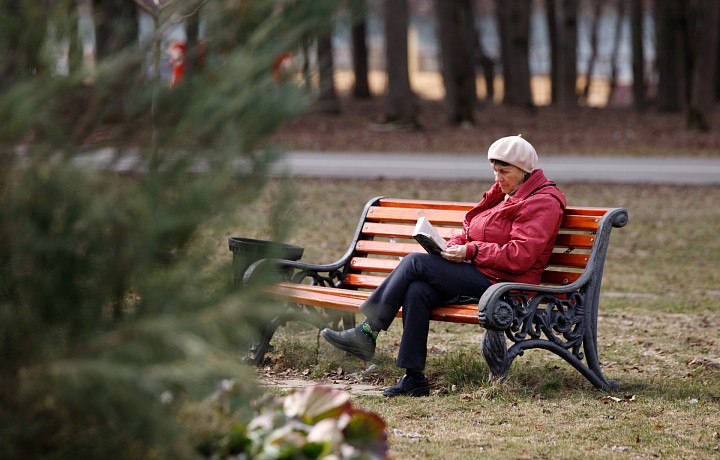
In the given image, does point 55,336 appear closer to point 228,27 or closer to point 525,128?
point 228,27

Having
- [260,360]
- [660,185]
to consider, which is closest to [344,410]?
[260,360]

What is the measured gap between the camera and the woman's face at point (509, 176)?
5.48 m

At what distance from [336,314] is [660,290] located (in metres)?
3.94

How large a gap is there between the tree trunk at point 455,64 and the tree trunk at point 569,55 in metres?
5.83

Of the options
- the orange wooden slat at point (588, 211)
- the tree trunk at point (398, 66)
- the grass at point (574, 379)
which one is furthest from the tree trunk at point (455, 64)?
the orange wooden slat at point (588, 211)

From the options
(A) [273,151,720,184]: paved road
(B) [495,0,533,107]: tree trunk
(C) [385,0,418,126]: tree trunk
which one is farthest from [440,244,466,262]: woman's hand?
(B) [495,0,533,107]: tree trunk

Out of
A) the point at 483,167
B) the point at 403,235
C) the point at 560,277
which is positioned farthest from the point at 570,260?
the point at 483,167

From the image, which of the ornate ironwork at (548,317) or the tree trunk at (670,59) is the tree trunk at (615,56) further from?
the ornate ironwork at (548,317)

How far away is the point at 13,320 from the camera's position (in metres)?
2.19

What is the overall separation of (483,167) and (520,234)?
46.9ft

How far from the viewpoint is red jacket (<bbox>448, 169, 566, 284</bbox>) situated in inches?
211

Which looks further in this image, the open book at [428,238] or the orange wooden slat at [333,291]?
the orange wooden slat at [333,291]

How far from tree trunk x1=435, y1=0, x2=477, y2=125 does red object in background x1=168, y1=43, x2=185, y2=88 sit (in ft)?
78.5

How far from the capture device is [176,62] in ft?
8.07
